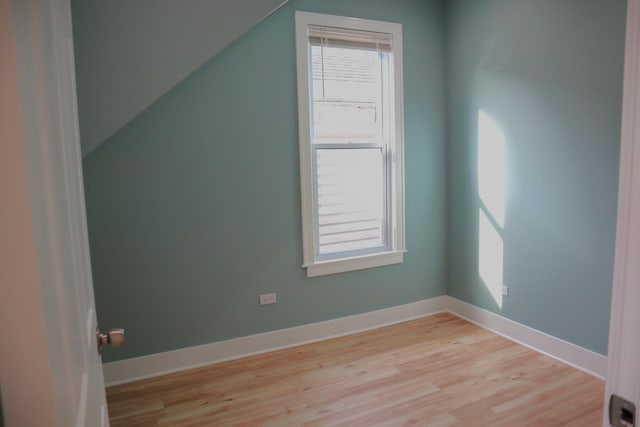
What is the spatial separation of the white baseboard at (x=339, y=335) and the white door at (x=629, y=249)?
2.44 metres

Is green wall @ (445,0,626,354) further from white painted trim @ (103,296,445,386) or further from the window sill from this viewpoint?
the window sill

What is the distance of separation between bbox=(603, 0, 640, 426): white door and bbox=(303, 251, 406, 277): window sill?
2.68 meters

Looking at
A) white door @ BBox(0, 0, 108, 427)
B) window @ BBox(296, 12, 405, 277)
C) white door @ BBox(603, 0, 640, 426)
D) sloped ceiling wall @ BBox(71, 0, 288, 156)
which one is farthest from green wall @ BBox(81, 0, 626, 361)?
white door @ BBox(0, 0, 108, 427)

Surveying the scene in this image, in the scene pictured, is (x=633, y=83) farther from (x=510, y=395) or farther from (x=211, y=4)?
(x=510, y=395)

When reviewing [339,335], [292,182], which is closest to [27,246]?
[292,182]

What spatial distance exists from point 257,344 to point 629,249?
288cm

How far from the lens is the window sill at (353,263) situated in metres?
3.35

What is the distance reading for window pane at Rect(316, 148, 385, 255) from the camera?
341cm

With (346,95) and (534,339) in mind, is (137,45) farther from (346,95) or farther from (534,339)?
(534,339)

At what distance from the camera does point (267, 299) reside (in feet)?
10.5

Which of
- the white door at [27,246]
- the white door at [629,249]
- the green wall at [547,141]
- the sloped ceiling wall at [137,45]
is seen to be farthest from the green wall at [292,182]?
the white door at [27,246]

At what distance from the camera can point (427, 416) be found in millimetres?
2354

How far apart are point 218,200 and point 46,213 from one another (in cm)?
261

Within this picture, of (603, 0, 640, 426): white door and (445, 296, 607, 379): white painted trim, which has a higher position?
(603, 0, 640, 426): white door
